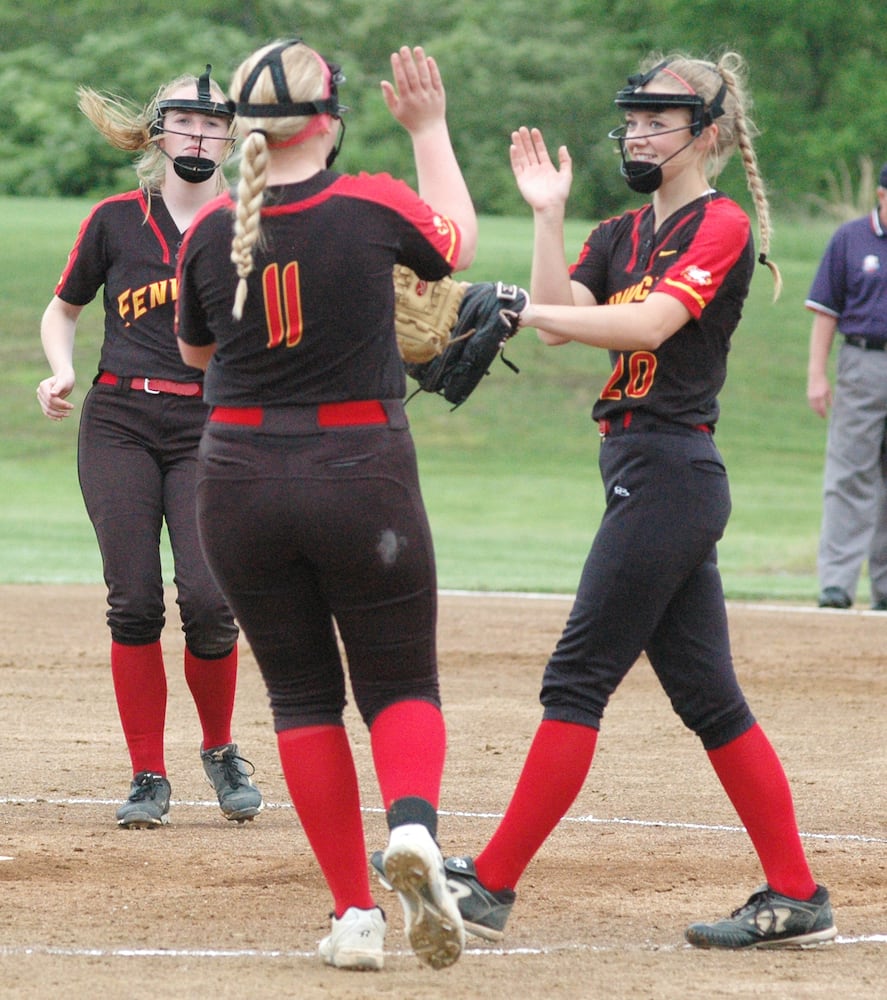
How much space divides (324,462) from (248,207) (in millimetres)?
533

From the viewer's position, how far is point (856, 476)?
34.6 feet

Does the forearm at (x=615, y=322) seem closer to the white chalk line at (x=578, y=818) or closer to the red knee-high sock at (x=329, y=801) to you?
the red knee-high sock at (x=329, y=801)

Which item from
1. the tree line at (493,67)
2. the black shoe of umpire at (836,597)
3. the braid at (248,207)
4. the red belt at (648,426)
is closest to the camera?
the braid at (248,207)

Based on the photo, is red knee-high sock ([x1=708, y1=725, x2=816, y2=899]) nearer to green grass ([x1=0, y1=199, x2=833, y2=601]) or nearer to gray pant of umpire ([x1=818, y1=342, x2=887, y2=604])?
gray pant of umpire ([x1=818, y1=342, x2=887, y2=604])

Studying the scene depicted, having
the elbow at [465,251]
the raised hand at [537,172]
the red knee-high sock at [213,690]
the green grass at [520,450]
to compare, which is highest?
the raised hand at [537,172]

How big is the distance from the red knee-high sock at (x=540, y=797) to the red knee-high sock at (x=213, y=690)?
1.71m

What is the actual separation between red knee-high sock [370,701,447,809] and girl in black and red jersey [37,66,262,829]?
5.68 ft

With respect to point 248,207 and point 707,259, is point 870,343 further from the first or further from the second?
point 248,207

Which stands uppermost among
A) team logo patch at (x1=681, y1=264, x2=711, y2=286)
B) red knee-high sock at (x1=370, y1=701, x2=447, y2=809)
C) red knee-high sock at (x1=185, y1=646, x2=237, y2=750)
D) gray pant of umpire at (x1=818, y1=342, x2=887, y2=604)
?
team logo patch at (x1=681, y1=264, x2=711, y2=286)

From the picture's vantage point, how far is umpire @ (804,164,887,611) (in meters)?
10.3

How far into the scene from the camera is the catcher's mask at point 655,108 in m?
4.12

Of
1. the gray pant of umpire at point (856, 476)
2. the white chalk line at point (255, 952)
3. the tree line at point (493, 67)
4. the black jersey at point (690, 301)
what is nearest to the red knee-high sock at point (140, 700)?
the white chalk line at point (255, 952)

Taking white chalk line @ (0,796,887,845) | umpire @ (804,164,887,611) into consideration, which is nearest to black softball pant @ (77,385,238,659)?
white chalk line @ (0,796,887,845)

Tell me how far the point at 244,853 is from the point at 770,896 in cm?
157
